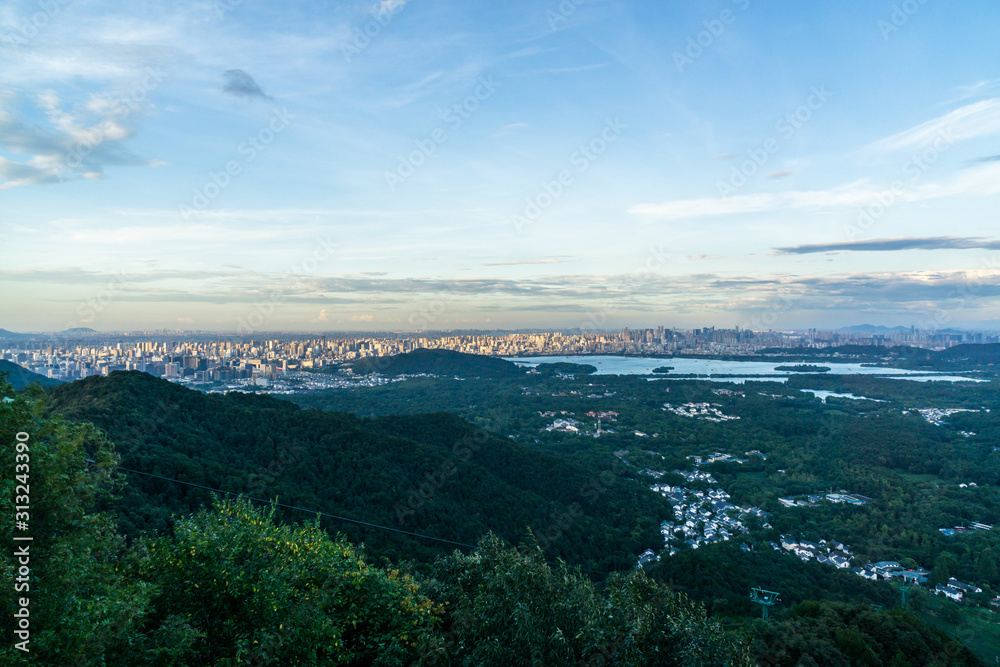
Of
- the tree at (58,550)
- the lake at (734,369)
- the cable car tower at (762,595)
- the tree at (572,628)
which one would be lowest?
the cable car tower at (762,595)

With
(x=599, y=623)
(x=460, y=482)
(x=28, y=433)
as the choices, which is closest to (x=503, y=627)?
(x=599, y=623)

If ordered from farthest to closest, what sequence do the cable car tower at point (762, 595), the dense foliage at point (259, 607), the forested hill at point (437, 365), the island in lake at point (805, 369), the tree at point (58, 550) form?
the island in lake at point (805, 369) → the forested hill at point (437, 365) → the cable car tower at point (762, 595) → the dense foliage at point (259, 607) → the tree at point (58, 550)

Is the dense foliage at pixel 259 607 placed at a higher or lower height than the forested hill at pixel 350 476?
higher

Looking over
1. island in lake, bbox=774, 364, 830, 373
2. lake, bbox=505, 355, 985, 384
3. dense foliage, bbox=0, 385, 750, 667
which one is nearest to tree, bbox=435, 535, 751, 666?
dense foliage, bbox=0, 385, 750, 667

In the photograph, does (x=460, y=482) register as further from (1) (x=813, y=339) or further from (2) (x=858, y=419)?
(1) (x=813, y=339)

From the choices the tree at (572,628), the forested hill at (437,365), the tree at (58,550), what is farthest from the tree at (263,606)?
the forested hill at (437,365)

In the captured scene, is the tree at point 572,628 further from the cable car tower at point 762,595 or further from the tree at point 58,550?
the cable car tower at point 762,595

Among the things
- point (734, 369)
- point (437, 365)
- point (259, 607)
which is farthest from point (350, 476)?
point (734, 369)
